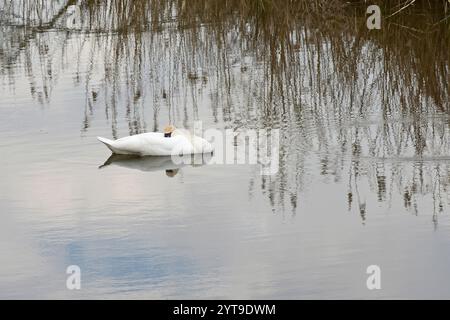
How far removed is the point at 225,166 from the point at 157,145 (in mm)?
588

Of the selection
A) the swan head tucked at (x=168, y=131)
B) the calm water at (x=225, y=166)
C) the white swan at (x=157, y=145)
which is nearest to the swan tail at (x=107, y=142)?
the white swan at (x=157, y=145)

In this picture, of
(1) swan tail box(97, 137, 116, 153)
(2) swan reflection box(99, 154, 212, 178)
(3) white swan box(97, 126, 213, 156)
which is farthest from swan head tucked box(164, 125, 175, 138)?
(1) swan tail box(97, 137, 116, 153)

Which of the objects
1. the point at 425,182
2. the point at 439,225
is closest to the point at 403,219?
the point at 439,225

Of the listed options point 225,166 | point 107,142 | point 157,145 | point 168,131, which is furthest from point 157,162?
point 225,166

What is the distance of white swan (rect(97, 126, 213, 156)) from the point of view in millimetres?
8773

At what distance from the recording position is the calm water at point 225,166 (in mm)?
6484

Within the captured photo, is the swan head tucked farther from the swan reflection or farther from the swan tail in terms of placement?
the swan tail

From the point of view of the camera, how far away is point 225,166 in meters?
8.47

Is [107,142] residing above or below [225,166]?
above

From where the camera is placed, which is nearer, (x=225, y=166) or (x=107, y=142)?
(x=225, y=166)

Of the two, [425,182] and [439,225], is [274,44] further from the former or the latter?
[439,225]

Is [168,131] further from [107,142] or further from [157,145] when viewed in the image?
[107,142]
